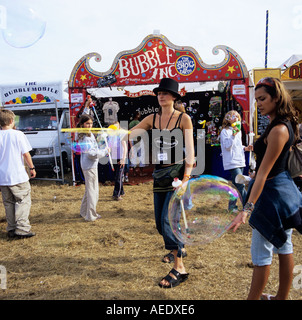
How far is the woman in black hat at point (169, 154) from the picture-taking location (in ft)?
8.57

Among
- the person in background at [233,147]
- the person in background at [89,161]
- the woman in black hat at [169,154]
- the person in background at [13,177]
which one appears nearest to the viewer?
the woman in black hat at [169,154]

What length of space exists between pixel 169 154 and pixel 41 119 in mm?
7880

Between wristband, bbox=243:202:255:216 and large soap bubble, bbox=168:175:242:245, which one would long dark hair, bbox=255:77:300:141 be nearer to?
wristband, bbox=243:202:255:216

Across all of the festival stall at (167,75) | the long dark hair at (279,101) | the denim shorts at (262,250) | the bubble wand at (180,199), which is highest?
the festival stall at (167,75)

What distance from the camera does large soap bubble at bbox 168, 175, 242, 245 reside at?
8.09 ft

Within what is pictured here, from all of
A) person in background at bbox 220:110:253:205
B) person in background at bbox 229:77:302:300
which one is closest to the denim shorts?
person in background at bbox 229:77:302:300

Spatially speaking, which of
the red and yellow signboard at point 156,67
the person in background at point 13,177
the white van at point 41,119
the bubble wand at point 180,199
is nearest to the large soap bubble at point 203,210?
the bubble wand at point 180,199

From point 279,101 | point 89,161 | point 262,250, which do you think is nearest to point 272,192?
point 262,250

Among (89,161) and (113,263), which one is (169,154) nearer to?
(113,263)

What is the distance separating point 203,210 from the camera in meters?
2.56

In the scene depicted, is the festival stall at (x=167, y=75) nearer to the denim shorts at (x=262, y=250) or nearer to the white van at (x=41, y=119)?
the white van at (x=41, y=119)

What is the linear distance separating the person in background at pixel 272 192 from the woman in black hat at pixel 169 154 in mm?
778

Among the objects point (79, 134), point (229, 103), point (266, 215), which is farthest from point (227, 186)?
point (229, 103)
